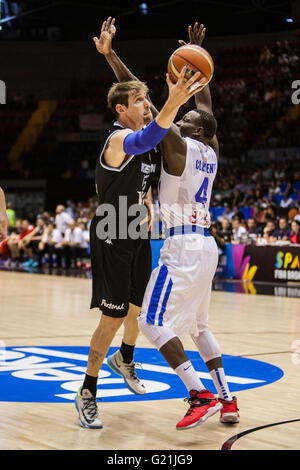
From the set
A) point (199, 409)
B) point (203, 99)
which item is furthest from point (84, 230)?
point (199, 409)

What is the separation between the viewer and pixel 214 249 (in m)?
4.09

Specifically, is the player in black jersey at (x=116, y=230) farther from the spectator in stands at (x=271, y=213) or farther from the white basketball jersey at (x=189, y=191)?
the spectator in stands at (x=271, y=213)

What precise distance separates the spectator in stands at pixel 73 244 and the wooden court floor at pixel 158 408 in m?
9.46

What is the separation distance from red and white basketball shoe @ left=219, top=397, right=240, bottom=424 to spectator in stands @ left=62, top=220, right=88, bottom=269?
15.2 meters

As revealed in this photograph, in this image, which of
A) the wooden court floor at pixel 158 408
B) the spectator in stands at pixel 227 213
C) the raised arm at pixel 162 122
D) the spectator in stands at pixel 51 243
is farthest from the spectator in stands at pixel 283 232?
the raised arm at pixel 162 122

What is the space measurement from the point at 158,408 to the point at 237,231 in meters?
12.5

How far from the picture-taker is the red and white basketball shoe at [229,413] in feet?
13.3

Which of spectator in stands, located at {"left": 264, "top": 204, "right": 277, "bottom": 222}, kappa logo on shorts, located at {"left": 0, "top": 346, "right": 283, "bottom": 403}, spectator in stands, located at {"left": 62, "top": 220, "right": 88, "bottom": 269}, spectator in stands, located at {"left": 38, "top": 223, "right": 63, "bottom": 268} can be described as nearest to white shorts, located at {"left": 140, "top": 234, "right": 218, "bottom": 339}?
kappa logo on shorts, located at {"left": 0, "top": 346, "right": 283, "bottom": 403}

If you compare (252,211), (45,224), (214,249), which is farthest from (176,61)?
(45,224)

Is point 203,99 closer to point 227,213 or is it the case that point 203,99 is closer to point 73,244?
point 227,213

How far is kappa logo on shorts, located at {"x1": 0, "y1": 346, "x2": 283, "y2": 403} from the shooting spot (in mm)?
4744

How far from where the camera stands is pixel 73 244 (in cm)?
1947

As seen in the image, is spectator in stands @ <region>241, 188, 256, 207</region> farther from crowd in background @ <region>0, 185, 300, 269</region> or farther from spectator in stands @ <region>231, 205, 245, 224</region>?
spectator in stands @ <region>231, 205, 245, 224</region>
